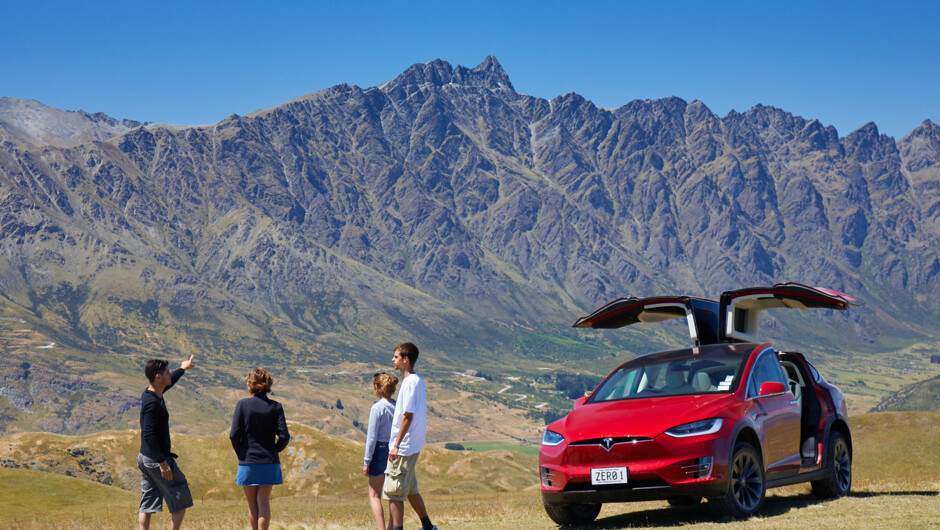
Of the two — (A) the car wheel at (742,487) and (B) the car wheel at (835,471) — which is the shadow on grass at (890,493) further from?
(A) the car wheel at (742,487)

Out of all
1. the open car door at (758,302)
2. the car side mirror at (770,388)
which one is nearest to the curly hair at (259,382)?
the car side mirror at (770,388)

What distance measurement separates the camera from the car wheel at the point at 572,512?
15.7 meters

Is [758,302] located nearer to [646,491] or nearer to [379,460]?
[646,491]

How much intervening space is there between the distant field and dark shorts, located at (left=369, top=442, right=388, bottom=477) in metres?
3.01

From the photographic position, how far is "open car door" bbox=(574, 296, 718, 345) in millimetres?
18688

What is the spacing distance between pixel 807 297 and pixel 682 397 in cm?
450

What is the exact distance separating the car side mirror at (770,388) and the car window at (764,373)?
181mm

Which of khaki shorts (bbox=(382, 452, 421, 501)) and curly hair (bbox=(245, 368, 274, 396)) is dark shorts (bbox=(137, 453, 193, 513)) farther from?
khaki shorts (bbox=(382, 452, 421, 501))

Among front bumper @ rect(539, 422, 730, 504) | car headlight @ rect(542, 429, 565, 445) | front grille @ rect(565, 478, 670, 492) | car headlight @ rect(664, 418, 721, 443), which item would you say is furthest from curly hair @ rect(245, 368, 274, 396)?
car headlight @ rect(664, 418, 721, 443)

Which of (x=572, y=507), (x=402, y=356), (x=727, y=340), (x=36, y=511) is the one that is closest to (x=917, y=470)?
(x=727, y=340)

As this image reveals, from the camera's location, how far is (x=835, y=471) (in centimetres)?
1816

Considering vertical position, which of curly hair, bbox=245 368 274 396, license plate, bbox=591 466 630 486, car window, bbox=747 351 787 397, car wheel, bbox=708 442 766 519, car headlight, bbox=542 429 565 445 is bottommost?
car wheel, bbox=708 442 766 519

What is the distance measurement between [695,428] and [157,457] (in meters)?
8.28

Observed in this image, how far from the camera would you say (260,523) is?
14.4m
